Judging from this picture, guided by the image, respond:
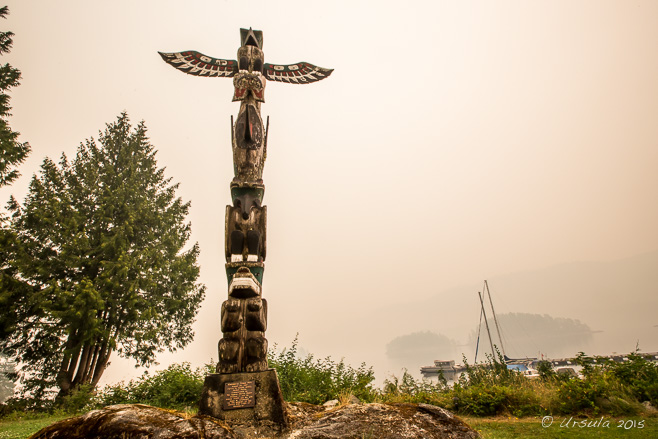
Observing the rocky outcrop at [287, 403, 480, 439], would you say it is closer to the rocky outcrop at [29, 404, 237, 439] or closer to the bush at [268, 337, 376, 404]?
the rocky outcrop at [29, 404, 237, 439]

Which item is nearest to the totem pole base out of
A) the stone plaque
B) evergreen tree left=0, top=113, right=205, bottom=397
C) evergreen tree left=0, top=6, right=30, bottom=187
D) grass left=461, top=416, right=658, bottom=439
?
the stone plaque

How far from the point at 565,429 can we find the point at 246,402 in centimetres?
474

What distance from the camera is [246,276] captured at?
5.25 meters

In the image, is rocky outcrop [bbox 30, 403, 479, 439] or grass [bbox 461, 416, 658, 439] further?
grass [bbox 461, 416, 658, 439]

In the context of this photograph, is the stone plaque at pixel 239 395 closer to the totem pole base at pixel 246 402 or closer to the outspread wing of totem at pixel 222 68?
the totem pole base at pixel 246 402

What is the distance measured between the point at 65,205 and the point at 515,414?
14.3 meters

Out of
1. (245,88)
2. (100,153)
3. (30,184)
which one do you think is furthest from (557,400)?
(100,153)

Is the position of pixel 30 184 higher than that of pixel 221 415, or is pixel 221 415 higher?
pixel 30 184

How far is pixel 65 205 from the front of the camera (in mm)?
11422

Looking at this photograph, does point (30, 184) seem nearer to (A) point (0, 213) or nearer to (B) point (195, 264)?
(A) point (0, 213)

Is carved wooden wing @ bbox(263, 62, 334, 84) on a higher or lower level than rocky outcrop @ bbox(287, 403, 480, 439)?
higher

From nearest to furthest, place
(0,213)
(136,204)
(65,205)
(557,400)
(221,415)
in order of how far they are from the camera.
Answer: (221,415)
(557,400)
(0,213)
(65,205)
(136,204)

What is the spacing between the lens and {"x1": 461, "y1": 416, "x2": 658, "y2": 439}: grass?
441cm

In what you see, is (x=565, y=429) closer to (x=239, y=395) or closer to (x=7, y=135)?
(x=239, y=395)
